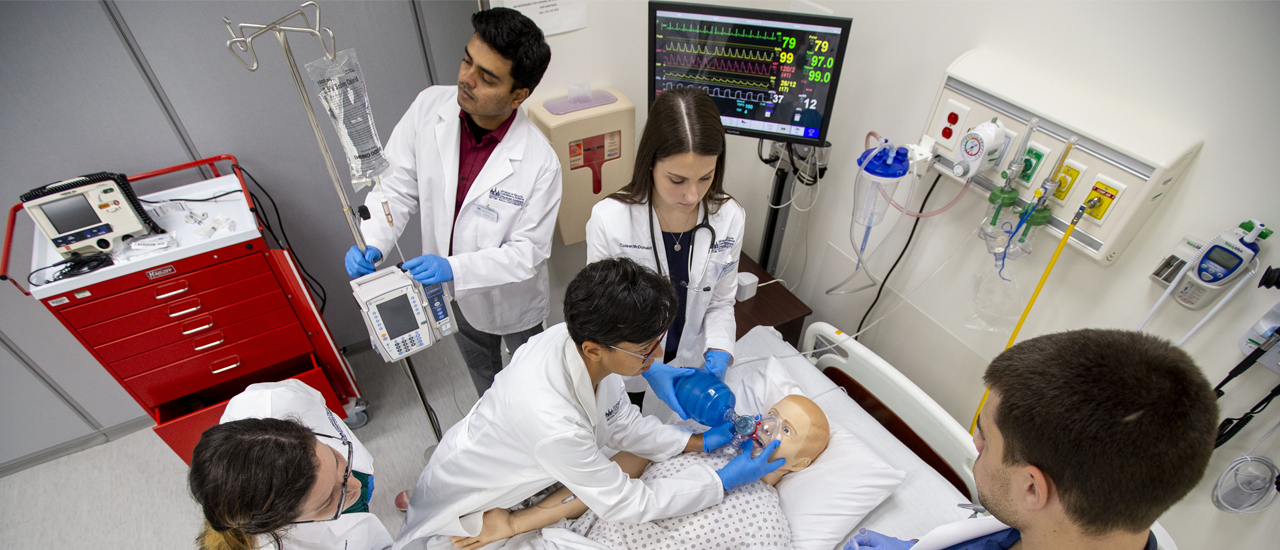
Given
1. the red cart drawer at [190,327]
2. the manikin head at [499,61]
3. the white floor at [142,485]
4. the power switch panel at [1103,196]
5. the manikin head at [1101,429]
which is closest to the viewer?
the manikin head at [1101,429]

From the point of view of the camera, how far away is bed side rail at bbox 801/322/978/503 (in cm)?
165

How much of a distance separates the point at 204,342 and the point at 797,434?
2049 mm

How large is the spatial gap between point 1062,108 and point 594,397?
1319 millimetres

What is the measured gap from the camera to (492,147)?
176 cm

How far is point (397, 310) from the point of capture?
135 cm

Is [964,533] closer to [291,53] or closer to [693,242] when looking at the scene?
[693,242]

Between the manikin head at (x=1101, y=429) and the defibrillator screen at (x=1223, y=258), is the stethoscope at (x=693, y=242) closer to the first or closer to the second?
the manikin head at (x=1101, y=429)

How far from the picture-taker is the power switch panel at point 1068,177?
133 centimetres

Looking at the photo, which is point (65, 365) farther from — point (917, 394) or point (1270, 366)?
point (1270, 366)

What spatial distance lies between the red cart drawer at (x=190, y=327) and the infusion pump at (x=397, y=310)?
3.02 feet

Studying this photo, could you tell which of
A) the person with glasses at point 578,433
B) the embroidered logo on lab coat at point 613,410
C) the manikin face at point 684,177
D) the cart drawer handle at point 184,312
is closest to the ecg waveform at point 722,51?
the manikin face at point 684,177

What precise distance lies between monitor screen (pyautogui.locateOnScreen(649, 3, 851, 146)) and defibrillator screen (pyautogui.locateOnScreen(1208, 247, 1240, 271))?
36.5 inches

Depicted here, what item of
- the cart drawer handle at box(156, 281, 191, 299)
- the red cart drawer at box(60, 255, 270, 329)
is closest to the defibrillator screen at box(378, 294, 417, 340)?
the red cart drawer at box(60, 255, 270, 329)

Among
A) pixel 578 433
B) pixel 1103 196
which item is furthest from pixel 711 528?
pixel 1103 196
